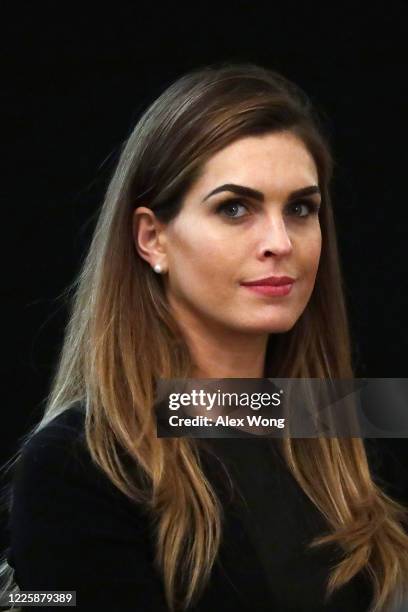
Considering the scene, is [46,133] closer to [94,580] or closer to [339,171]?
[339,171]

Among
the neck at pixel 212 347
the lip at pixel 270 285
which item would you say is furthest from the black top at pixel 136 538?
the lip at pixel 270 285

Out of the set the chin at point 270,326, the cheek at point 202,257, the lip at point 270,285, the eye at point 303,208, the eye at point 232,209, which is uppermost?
the eye at point 303,208

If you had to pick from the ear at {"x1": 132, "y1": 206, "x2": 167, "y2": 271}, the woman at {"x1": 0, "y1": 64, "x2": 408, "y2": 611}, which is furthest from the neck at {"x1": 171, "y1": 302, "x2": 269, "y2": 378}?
the ear at {"x1": 132, "y1": 206, "x2": 167, "y2": 271}

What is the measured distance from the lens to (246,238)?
184 centimetres

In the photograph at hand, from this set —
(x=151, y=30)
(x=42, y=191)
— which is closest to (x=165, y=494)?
(x=42, y=191)

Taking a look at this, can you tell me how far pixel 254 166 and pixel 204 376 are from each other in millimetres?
343

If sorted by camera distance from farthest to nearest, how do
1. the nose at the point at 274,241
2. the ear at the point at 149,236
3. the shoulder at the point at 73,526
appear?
the ear at the point at 149,236 → the nose at the point at 274,241 → the shoulder at the point at 73,526

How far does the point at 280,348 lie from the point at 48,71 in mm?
840

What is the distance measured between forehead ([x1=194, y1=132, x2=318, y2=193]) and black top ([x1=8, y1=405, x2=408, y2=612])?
1.31 ft

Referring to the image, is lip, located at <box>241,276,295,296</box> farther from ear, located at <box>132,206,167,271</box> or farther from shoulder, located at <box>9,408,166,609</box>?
shoulder, located at <box>9,408,166,609</box>

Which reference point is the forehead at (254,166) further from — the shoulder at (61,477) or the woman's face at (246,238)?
the shoulder at (61,477)

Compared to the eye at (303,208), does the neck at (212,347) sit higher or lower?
lower

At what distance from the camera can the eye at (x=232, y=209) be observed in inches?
72.7

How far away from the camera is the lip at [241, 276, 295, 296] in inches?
72.6
